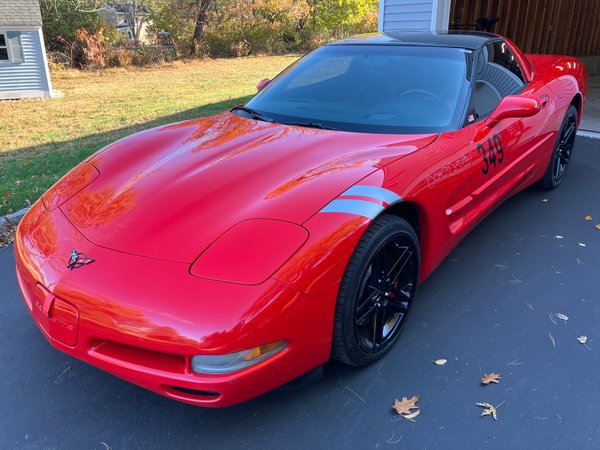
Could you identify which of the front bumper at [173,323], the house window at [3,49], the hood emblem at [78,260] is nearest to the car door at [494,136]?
the front bumper at [173,323]

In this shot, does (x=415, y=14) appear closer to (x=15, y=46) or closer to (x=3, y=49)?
(x=15, y=46)

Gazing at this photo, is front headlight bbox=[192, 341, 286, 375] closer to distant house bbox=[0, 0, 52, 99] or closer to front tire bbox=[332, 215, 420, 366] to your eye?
front tire bbox=[332, 215, 420, 366]

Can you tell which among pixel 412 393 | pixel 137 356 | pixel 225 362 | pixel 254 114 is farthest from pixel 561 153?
pixel 137 356

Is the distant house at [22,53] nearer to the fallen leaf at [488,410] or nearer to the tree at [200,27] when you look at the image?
the tree at [200,27]

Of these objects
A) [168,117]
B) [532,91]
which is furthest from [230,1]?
[532,91]

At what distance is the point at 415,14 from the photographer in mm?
7992

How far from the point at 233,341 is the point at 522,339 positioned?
1634 mm

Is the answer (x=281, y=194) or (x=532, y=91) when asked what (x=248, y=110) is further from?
(x=532, y=91)

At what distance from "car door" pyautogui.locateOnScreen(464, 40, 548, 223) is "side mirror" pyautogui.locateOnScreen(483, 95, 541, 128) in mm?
23

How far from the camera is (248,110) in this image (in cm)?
341

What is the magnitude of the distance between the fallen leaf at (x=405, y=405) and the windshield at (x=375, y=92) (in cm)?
139

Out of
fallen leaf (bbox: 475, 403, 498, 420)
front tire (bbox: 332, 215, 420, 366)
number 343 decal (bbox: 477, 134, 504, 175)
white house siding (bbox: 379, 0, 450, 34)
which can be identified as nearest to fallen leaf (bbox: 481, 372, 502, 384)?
fallen leaf (bbox: 475, 403, 498, 420)

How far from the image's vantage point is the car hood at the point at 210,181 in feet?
6.86

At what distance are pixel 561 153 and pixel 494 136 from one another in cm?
191
